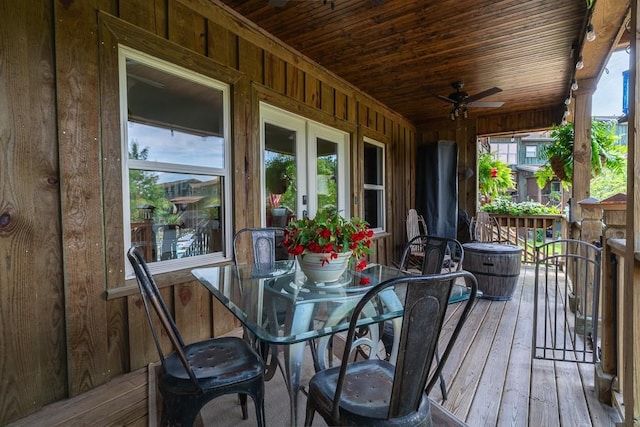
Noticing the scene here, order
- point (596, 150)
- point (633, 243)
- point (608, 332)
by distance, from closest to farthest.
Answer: point (633, 243) → point (608, 332) → point (596, 150)

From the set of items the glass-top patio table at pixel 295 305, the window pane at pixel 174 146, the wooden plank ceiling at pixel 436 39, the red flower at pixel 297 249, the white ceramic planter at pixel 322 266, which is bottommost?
the glass-top patio table at pixel 295 305

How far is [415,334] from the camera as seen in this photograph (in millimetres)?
962

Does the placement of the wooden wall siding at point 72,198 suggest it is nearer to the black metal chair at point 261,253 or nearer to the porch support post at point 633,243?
the black metal chair at point 261,253

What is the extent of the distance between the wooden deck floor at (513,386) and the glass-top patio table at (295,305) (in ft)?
1.96

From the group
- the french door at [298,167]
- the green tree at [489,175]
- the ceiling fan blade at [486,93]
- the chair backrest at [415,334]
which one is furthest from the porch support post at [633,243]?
the green tree at [489,175]

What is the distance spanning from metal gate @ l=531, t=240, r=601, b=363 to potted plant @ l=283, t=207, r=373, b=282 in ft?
4.47

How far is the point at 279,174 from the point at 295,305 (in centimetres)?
206

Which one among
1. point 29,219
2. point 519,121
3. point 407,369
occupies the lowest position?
point 407,369

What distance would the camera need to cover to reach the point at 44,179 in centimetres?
167

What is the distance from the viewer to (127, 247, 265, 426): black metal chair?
1.19 meters

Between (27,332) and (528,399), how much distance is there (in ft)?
8.77

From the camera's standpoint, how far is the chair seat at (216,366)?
49.4 inches

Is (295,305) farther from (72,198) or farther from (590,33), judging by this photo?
(590,33)

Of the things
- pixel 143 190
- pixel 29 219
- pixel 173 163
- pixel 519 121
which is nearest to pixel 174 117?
pixel 173 163
